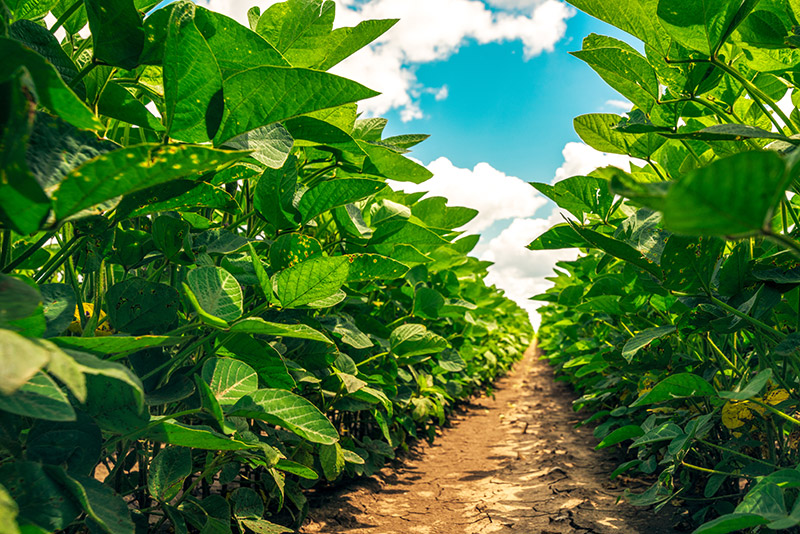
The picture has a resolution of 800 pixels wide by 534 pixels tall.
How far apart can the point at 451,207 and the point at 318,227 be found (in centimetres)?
84

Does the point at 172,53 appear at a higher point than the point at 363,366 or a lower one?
higher

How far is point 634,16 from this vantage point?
3.16ft

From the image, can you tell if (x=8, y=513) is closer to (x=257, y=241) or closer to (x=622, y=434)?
(x=257, y=241)

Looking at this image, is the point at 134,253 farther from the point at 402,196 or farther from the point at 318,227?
the point at 402,196

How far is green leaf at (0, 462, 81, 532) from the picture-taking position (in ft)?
1.78

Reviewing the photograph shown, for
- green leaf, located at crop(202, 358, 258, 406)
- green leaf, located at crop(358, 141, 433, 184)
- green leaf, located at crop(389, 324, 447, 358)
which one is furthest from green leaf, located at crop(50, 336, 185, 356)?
green leaf, located at crop(389, 324, 447, 358)

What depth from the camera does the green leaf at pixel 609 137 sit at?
125 centimetres

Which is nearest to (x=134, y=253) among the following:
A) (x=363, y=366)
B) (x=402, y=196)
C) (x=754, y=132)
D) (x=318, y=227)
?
(x=318, y=227)

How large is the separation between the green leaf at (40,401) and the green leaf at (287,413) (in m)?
0.31

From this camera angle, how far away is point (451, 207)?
2.34 m

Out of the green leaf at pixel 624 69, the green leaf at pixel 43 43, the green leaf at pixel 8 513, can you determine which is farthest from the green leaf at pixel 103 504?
the green leaf at pixel 624 69

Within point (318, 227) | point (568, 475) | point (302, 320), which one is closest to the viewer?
point (302, 320)

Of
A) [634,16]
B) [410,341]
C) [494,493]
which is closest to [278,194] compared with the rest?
[634,16]

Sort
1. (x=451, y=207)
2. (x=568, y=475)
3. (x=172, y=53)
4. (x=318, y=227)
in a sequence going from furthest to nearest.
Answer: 1. (x=568, y=475)
2. (x=451, y=207)
3. (x=318, y=227)
4. (x=172, y=53)
